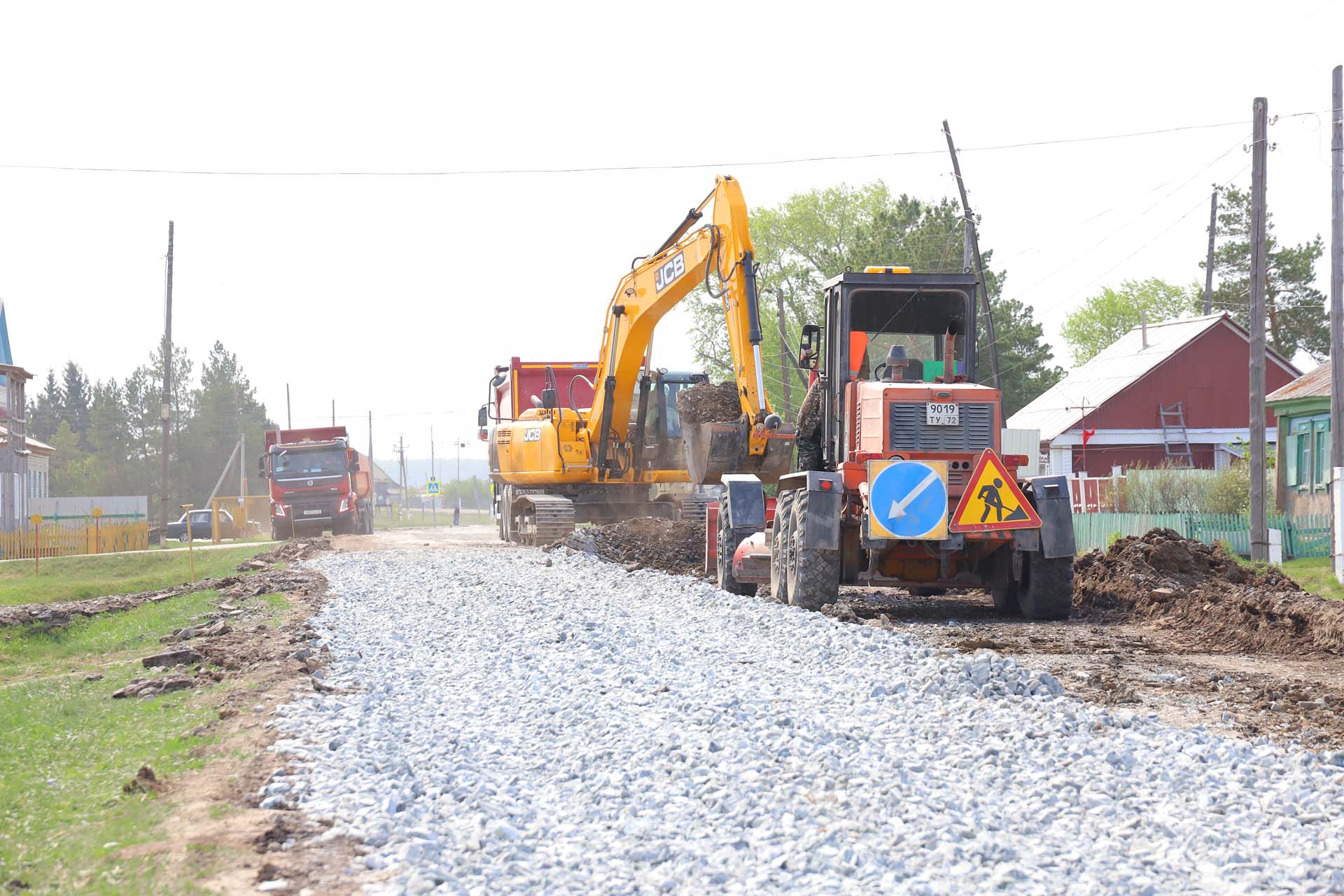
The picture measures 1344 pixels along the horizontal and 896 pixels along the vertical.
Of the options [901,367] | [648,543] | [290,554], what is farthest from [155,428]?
[901,367]

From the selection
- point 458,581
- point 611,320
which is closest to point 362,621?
point 458,581

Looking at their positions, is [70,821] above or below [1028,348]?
below

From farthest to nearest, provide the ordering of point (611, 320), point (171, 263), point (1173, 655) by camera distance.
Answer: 1. point (171, 263)
2. point (611, 320)
3. point (1173, 655)

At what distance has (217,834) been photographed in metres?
5.06

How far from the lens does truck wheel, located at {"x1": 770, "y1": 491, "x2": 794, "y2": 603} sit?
12.7 meters

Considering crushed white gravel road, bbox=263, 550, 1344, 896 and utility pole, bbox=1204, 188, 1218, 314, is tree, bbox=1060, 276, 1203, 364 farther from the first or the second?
crushed white gravel road, bbox=263, 550, 1344, 896

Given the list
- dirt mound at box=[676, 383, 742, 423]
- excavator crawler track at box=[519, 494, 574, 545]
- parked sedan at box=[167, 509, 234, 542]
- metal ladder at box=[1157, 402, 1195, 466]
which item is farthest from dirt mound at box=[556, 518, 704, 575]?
parked sedan at box=[167, 509, 234, 542]

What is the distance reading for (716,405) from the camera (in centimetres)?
1909

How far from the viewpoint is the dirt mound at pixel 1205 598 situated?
36.2 feet

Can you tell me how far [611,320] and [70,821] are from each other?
17669 millimetres

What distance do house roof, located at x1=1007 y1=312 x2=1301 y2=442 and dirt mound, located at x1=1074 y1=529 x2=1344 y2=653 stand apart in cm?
2737

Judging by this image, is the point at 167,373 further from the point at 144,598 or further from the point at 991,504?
the point at 991,504

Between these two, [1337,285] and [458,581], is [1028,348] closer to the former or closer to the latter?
[1337,285]

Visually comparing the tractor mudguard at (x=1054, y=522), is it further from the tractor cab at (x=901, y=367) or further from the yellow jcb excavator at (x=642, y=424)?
the yellow jcb excavator at (x=642, y=424)
